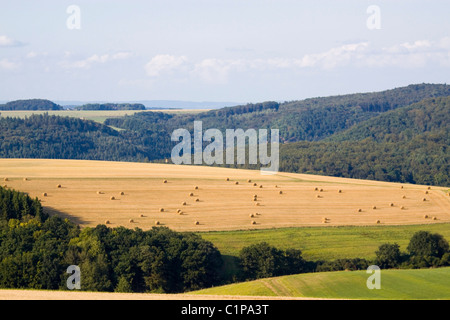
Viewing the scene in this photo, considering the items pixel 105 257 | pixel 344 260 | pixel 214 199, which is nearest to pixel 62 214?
pixel 105 257

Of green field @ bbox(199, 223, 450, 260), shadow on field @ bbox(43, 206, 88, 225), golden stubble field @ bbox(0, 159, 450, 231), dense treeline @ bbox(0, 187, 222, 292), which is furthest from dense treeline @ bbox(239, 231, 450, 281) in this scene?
shadow on field @ bbox(43, 206, 88, 225)

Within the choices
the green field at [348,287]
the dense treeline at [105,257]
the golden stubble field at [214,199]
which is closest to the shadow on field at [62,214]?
the golden stubble field at [214,199]

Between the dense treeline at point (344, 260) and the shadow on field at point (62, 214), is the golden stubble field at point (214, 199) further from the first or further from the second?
the dense treeline at point (344, 260)

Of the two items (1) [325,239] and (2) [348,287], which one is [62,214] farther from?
(2) [348,287]

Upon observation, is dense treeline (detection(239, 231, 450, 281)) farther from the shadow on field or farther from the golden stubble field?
the shadow on field

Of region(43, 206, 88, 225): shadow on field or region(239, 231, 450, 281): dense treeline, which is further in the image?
region(43, 206, 88, 225): shadow on field

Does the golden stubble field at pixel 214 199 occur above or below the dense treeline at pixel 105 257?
above
